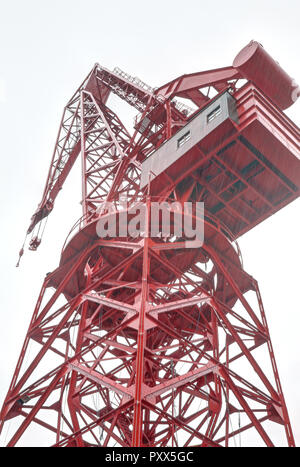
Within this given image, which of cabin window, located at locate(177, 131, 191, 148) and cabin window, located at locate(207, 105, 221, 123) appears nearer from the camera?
cabin window, located at locate(207, 105, 221, 123)

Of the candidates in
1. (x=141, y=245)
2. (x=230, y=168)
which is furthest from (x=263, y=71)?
(x=141, y=245)

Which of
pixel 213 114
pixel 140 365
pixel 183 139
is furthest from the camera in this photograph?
pixel 183 139

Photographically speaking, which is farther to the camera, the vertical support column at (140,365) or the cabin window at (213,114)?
the cabin window at (213,114)

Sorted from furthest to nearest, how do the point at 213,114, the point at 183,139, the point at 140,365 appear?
the point at 183,139
the point at 213,114
the point at 140,365

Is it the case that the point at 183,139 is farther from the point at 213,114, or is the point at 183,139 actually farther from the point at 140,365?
the point at 140,365

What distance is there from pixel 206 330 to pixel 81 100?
17.4 m

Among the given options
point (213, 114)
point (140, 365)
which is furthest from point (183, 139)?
point (140, 365)

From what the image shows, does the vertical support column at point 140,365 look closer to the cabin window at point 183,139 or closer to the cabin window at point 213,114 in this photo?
the cabin window at point 183,139

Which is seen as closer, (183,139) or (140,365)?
(140,365)

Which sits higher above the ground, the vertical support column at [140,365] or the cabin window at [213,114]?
the cabin window at [213,114]

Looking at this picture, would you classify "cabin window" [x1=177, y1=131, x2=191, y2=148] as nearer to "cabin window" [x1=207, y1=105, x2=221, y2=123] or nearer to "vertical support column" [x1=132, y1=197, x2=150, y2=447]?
"cabin window" [x1=207, y1=105, x2=221, y2=123]

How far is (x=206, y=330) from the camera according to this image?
19406mm

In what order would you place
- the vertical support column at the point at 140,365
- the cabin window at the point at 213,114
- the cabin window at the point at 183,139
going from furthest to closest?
the cabin window at the point at 183,139, the cabin window at the point at 213,114, the vertical support column at the point at 140,365
